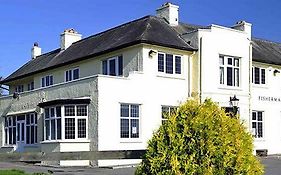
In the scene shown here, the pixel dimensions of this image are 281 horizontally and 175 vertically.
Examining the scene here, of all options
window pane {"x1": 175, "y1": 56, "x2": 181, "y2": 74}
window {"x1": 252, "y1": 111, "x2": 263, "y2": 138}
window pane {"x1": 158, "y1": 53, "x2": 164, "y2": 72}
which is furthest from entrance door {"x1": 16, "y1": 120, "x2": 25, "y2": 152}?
window {"x1": 252, "y1": 111, "x2": 263, "y2": 138}

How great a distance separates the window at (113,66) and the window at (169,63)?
102 inches

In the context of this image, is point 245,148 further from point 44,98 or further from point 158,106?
point 44,98

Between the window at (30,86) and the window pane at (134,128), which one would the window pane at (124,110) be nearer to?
the window pane at (134,128)

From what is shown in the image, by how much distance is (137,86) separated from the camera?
2756cm

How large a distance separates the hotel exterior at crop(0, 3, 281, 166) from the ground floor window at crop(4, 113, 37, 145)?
0.07 m

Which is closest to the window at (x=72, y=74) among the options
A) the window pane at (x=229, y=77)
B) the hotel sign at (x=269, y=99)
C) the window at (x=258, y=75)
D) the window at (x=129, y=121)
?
the window at (x=129, y=121)

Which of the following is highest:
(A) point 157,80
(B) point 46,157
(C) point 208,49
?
(C) point 208,49

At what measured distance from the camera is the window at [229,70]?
102 ft

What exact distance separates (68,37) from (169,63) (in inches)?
537

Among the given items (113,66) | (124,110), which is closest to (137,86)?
(124,110)

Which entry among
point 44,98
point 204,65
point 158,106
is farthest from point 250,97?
point 44,98

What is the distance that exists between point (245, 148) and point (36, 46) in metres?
41.5

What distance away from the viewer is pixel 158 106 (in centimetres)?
2836

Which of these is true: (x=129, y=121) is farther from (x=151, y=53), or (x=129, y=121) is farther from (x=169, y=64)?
(x=169, y=64)
